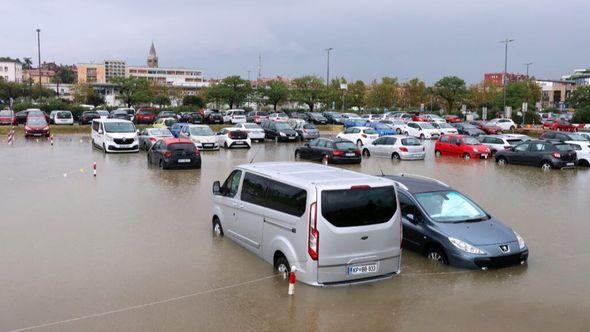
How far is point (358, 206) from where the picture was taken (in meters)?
8.45

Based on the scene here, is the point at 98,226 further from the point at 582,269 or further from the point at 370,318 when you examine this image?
the point at 582,269

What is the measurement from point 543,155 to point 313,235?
20711 millimetres

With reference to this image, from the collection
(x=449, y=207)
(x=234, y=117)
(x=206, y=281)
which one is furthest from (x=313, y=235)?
(x=234, y=117)

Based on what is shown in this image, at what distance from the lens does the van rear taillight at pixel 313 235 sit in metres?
8.13

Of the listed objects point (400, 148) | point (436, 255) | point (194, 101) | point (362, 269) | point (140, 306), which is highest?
point (194, 101)

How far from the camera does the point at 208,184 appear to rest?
64.2 ft

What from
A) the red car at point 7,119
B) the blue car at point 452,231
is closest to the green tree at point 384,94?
the red car at point 7,119

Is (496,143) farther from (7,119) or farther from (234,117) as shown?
(7,119)

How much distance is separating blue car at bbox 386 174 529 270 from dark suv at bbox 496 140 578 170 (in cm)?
1636

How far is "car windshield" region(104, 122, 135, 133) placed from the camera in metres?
30.0

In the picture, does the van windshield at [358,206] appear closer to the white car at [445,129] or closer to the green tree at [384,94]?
the white car at [445,129]

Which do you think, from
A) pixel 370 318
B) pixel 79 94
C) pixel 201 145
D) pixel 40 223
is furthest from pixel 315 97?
pixel 370 318

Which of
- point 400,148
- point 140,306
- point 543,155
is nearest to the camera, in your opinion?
point 140,306

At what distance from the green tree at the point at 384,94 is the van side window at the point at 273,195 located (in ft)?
259
